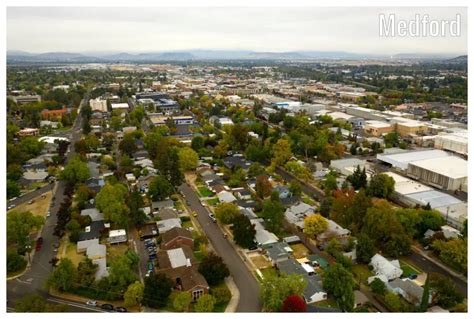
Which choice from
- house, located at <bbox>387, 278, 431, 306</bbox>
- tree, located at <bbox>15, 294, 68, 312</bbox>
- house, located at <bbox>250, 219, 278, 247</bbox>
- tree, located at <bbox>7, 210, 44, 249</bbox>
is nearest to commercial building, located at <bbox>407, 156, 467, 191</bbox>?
house, located at <bbox>387, 278, 431, 306</bbox>

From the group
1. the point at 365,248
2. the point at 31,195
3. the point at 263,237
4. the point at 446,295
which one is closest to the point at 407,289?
the point at 446,295

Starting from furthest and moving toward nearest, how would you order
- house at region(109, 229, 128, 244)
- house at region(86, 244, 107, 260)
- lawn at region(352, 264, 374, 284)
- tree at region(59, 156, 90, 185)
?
tree at region(59, 156, 90, 185), house at region(109, 229, 128, 244), house at region(86, 244, 107, 260), lawn at region(352, 264, 374, 284)

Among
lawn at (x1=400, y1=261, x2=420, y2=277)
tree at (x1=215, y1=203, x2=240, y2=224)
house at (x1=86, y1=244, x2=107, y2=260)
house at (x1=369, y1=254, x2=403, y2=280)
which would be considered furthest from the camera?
tree at (x1=215, y1=203, x2=240, y2=224)

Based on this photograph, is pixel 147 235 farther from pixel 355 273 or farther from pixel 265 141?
pixel 265 141

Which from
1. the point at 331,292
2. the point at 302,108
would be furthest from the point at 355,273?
the point at 302,108

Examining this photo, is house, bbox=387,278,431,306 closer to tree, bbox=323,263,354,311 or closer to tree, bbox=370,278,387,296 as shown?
tree, bbox=370,278,387,296

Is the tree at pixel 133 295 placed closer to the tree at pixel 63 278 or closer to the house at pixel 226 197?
the tree at pixel 63 278
